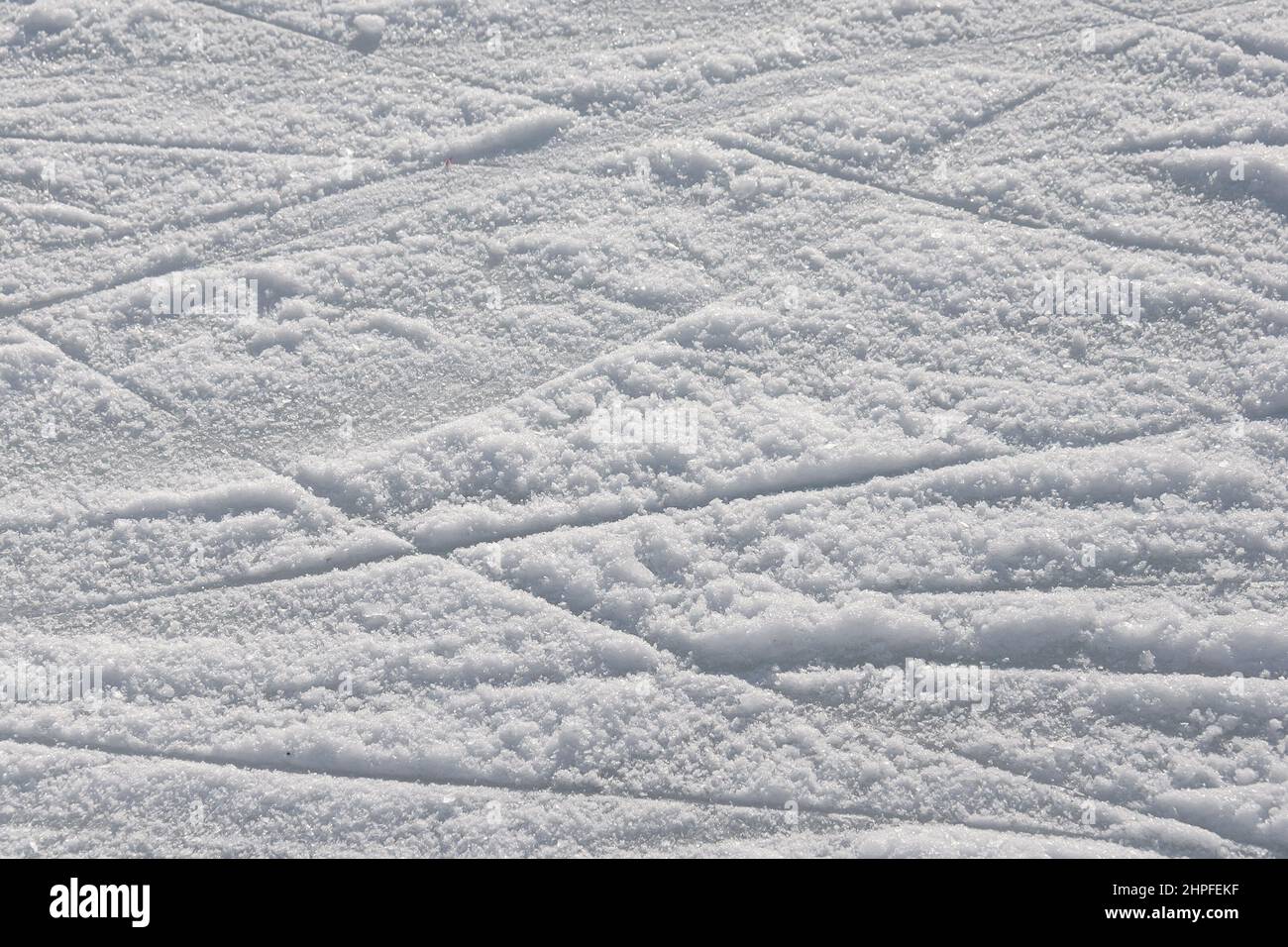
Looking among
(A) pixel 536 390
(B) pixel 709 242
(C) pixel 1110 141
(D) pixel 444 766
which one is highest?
(C) pixel 1110 141

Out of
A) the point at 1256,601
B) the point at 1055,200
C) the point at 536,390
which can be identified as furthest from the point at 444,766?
the point at 1055,200

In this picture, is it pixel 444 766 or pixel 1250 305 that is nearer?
pixel 444 766

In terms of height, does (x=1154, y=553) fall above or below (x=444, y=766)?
above
